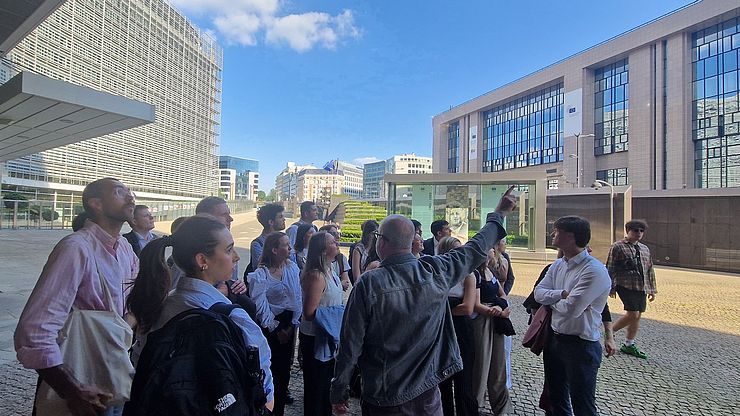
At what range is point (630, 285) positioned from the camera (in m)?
5.60

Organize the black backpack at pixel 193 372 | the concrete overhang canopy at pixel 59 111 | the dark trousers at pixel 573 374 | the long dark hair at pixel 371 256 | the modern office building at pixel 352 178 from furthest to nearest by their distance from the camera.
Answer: the modern office building at pixel 352 178
the concrete overhang canopy at pixel 59 111
the long dark hair at pixel 371 256
the dark trousers at pixel 573 374
the black backpack at pixel 193 372

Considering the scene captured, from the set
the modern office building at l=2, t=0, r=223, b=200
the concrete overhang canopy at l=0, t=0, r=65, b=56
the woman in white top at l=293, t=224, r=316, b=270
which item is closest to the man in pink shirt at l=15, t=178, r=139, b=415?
the woman in white top at l=293, t=224, r=316, b=270

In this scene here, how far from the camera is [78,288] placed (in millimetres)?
1956

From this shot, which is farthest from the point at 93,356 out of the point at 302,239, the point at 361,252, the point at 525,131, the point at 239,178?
the point at 239,178

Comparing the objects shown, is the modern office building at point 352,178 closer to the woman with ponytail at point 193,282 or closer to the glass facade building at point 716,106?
the glass facade building at point 716,106

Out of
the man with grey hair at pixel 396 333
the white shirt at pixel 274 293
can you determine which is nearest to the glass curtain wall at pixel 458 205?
the white shirt at pixel 274 293

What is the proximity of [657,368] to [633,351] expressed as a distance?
47 cm

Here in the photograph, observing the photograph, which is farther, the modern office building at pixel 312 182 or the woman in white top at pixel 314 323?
the modern office building at pixel 312 182

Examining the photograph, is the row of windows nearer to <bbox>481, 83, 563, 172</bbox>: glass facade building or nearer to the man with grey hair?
<bbox>481, 83, 563, 172</bbox>: glass facade building

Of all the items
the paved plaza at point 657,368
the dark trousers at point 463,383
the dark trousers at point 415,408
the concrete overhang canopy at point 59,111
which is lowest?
the paved plaza at point 657,368

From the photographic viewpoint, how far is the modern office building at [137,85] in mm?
40875

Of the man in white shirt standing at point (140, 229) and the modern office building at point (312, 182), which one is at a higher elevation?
the modern office building at point (312, 182)

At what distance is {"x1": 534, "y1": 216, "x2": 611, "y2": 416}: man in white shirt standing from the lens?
2.86m

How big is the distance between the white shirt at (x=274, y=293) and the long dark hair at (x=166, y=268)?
161 centimetres
